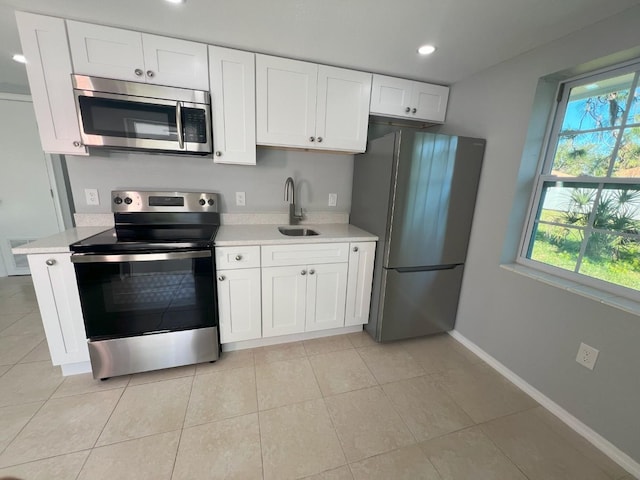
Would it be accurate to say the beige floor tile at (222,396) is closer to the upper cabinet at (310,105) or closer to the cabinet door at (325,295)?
the cabinet door at (325,295)

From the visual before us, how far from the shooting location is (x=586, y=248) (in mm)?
1544

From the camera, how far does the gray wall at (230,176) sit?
1.95m

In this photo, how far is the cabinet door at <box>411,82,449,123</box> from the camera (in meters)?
2.21

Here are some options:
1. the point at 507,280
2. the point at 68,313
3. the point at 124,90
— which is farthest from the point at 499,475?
the point at 124,90

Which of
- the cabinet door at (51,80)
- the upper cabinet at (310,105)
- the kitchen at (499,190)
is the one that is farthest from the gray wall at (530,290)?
the cabinet door at (51,80)

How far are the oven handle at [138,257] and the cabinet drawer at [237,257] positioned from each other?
11cm

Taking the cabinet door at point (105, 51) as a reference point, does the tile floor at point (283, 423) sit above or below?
below

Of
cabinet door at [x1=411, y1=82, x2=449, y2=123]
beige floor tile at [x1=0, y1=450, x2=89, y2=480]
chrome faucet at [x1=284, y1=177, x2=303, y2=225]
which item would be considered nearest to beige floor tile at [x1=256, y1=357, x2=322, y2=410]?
beige floor tile at [x1=0, y1=450, x2=89, y2=480]

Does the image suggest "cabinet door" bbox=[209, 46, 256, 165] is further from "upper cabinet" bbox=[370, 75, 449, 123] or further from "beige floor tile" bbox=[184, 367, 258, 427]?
"beige floor tile" bbox=[184, 367, 258, 427]

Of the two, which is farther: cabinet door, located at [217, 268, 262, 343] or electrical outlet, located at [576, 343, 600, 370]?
cabinet door, located at [217, 268, 262, 343]

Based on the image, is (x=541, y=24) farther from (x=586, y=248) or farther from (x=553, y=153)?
(x=586, y=248)

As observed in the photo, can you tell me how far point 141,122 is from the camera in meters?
1.67

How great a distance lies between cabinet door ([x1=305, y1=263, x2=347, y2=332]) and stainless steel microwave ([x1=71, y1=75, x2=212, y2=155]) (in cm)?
126

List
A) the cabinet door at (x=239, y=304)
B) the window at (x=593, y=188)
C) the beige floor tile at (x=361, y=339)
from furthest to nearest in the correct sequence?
the beige floor tile at (x=361, y=339)
the cabinet door at (x=239, y=304)
the window at (x=593, y=188)
